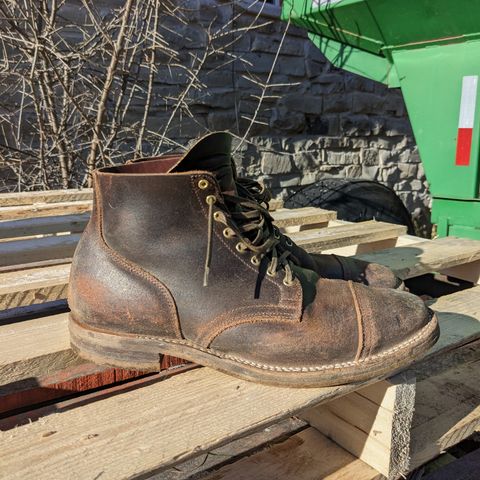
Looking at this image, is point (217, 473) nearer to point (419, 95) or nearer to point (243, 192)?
point (243, 192)

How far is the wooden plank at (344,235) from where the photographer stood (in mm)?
1952

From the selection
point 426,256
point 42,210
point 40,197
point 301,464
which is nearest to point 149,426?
point 301,464

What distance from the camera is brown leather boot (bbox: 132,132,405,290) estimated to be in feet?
3.45

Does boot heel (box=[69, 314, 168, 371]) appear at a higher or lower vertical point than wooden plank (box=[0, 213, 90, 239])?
lower

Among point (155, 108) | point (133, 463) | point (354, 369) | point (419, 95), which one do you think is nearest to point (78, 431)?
point (133, 463)

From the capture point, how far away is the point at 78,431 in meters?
0.89

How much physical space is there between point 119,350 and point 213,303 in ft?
0.73

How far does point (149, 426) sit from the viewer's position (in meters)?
0.91

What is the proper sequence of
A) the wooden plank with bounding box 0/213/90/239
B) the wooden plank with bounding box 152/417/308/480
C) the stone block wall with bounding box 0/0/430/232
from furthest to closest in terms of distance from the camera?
1. the stone block wall with bounding box 0/0/430/232
2. the wooden plank with bounding box 0/213/90/239
3. the wooden plank with bounding box 152/417/308/480

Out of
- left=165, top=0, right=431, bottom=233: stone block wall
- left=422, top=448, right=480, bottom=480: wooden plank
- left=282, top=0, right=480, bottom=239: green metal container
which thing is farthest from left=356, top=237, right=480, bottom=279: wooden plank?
left=165, top=0, right=431, bottom=233: stone block wall

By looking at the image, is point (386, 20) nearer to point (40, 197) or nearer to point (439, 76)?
point (439, 76)

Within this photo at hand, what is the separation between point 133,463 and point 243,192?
652mm

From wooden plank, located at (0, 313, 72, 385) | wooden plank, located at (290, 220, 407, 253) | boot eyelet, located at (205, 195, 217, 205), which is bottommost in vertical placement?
wooden plank, located at (0, 313, 72, 385)

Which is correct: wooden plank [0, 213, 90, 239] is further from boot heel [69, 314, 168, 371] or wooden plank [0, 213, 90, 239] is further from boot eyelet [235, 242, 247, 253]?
boot eyelet [235, 242, 247, 253]
